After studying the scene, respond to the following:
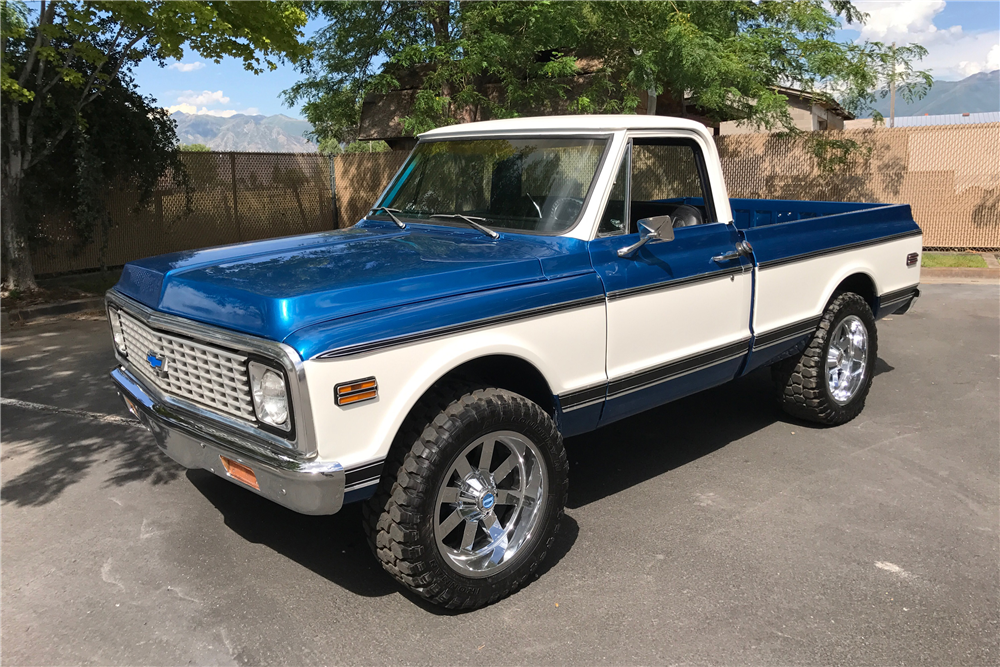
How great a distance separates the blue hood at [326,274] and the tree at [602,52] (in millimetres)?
8123

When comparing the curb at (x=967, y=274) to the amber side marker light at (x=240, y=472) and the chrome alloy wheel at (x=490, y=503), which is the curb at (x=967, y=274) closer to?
the chrome alloy wheel at (x=490, y=503)

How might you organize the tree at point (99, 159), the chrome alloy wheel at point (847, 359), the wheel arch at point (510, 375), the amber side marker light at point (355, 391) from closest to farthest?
the amber side marker light at point (355, 391) → the wheel arch at point (510, 375) → the chrome alloy wheel at point (847, 359) → the tree at point (99, 159)

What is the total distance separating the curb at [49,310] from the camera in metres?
9.78

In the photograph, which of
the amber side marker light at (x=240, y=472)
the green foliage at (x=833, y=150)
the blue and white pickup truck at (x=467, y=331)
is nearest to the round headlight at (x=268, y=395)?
the blue and white pickup truck at (x=467, y=331)

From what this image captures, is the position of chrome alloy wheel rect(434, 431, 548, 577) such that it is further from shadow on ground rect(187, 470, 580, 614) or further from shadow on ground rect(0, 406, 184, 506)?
shadow on ground rect(0, 406, 184, 506)

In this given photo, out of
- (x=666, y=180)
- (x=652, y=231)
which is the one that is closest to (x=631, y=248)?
(x=652, y=231)

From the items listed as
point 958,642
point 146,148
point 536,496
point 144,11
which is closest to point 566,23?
point 144,11

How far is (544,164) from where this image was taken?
4289mm

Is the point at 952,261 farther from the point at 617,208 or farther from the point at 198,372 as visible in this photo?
the point at 198,372

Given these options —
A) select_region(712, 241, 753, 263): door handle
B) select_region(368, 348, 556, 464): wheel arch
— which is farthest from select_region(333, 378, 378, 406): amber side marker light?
select_region(712, 241, 753, 263): door handle

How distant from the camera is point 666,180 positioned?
550 cm

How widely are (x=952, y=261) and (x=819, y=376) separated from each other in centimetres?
894

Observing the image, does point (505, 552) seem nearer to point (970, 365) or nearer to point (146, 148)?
point (970, 365)

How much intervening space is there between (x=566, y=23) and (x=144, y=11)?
558 centimetres
